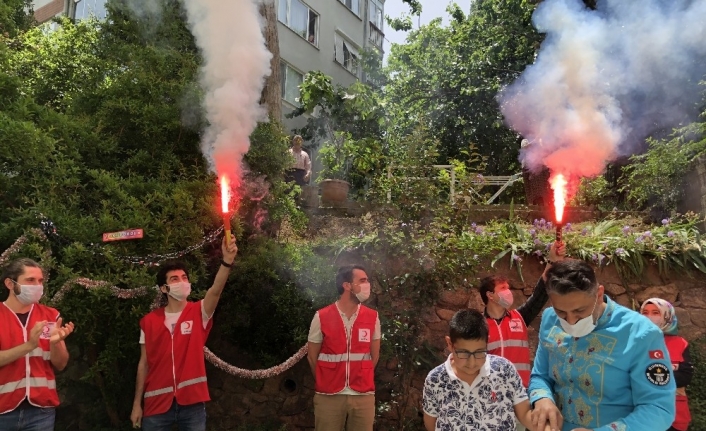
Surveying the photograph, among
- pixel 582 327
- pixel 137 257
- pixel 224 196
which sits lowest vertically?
pixel 582 327

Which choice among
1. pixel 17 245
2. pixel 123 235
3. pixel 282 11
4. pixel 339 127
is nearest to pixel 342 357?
pixel 123 235

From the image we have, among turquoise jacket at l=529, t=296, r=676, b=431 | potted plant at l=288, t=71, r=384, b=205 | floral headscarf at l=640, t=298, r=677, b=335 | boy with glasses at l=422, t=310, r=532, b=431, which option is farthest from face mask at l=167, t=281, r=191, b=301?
potted plant at l=288, t=71, r=384, b=205

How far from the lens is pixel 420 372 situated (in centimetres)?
580

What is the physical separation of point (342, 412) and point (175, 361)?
137cm

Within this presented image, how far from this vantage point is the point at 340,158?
1184cm

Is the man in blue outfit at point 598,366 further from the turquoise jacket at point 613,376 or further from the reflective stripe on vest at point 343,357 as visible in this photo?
the reflective stripe on vest at point 343,357

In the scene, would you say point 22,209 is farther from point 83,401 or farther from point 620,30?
point 620,30

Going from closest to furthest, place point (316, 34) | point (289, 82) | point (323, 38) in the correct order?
point (289, 82) < point (316, 34) < point (323, 38)

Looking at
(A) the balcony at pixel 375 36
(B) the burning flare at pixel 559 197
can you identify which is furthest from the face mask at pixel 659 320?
(A) the balcony at pixel 375 36

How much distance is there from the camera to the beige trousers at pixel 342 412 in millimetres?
4531

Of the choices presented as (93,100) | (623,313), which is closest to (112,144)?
(93,100)

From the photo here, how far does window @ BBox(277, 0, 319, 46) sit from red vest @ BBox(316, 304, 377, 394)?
48.7 ft

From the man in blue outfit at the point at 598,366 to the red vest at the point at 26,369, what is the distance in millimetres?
3267

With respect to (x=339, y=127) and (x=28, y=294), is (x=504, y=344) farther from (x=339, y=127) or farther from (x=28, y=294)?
(x=339, y=127)
